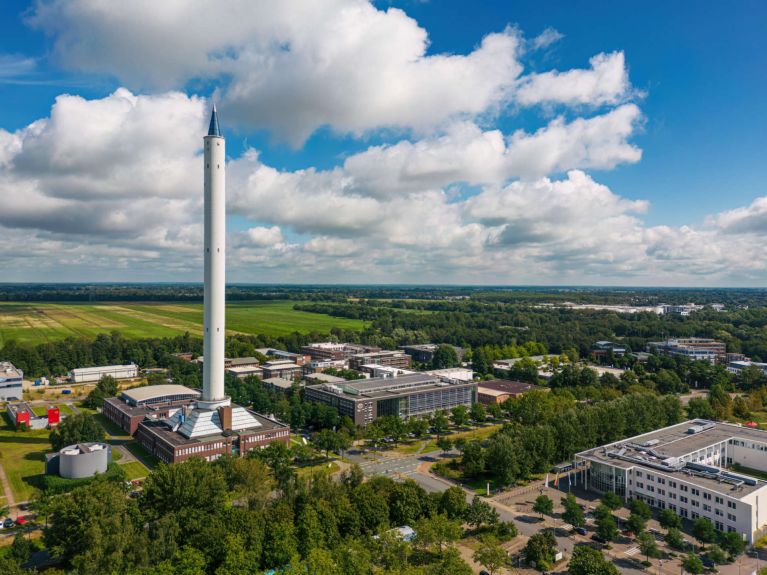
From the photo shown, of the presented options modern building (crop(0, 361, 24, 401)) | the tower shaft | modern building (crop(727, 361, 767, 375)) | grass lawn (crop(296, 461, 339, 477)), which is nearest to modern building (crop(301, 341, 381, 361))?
the tower shaft

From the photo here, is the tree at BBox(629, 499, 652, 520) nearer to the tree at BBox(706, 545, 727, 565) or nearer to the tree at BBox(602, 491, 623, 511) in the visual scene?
the tree at BBox(602, 491, 623, 511)

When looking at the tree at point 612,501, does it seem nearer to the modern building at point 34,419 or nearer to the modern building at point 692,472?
the modern building at point 692,472

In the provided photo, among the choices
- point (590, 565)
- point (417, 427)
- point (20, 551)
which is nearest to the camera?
point (590, 565)

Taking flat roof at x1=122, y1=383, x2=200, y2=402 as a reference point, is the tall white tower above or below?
above

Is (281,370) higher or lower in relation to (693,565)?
higher

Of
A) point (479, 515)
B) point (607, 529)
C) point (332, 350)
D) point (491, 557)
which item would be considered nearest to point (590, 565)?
point (491, 557)

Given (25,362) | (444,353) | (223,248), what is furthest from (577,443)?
(25,362)

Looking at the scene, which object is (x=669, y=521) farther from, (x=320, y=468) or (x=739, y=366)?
(x=739, y=366)
